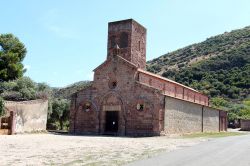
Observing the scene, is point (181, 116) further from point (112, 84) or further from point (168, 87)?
point (112, 84)

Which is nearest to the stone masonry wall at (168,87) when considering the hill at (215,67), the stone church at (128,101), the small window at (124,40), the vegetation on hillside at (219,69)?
the stone church at (128,101)

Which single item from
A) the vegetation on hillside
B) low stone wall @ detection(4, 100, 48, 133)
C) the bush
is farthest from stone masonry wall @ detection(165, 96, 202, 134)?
the vegetation on hillside

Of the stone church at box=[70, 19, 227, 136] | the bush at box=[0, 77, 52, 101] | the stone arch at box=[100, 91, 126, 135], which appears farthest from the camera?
the bush at box=[0, 77, 52, 101]

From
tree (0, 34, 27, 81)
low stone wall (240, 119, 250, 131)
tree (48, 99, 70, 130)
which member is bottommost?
low stone wall (240, 119, 250, 131)

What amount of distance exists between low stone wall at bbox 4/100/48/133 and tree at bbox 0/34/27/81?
2.98 metres

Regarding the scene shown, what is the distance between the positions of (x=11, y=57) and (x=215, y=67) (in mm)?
79882

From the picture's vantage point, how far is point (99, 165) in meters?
12.0

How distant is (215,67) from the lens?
101438mm

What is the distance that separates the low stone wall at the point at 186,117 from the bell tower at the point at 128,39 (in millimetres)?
9302

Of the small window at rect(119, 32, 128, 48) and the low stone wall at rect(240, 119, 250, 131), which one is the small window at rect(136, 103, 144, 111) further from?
the low stone wall at rect(240, 119, 250, 131)

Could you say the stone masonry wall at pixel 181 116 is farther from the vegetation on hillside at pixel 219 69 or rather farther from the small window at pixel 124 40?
the vegetation on hillside at pixel 219 69

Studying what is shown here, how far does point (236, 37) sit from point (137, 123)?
103656 mm

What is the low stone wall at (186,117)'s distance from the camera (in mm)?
33906

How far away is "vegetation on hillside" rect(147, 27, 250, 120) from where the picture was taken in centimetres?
8888
